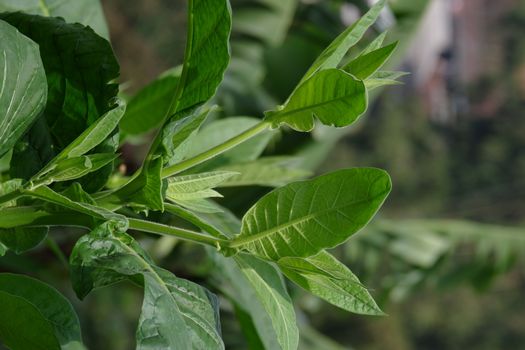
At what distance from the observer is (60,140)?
378 mm

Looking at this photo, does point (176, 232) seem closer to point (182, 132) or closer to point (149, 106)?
point (182, 132)

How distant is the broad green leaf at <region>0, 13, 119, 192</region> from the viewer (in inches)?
14.3

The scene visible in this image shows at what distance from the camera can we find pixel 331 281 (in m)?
0.34

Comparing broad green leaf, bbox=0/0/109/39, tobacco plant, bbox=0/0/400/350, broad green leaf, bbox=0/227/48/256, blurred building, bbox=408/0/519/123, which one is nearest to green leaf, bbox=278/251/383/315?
tobacco plant, bbox=0/0/400/350

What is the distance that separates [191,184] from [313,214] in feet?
0.19

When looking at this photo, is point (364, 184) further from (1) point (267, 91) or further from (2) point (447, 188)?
(2) point (447, 188)

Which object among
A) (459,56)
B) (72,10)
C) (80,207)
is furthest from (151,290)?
(459,56)

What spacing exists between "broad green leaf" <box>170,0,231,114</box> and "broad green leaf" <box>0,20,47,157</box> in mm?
56

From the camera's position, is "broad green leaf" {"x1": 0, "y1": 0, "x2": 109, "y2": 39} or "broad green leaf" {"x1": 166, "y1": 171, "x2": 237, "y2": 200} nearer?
"broad green leaf" {"x1": 166, "y1": 171, "x2": 237, "y2": 200}

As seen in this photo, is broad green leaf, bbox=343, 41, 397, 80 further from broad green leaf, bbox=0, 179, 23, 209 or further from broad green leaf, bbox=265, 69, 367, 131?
broad green leaf, bbox=0, 179, 23, 209

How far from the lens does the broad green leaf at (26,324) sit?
324mm

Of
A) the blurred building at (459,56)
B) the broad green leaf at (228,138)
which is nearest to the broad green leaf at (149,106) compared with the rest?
the broad green leaf at (228,138)

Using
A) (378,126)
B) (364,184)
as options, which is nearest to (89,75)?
(364,184)

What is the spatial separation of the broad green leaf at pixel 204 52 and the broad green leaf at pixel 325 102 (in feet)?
0.09
